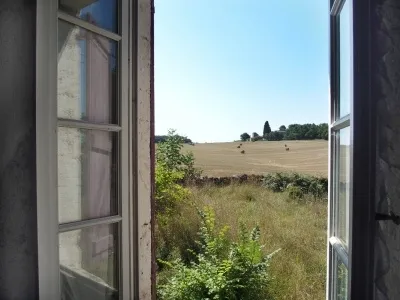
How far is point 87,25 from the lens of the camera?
4.47 ft

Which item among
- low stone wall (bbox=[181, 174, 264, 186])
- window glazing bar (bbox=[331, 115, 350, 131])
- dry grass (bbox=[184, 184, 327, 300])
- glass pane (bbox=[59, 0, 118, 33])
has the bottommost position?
dry grass (bbox=[184, 184, 327, 300])

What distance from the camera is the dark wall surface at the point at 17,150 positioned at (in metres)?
1.09

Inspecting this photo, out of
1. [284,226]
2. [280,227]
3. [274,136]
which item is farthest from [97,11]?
[274,136]

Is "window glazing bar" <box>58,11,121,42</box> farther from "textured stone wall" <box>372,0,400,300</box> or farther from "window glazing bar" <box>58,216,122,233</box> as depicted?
"textured stone wall" <box>372,0,400,300</box>

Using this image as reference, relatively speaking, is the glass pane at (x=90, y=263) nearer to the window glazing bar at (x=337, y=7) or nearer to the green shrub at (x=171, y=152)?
the window glazing bar at (x=337, y=7)

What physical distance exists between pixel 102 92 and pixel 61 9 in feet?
1.18

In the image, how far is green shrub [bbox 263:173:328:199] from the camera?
809cm

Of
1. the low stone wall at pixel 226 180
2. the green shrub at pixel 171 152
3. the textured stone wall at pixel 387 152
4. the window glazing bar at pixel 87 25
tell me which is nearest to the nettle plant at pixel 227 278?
the window glazing bar at pixel 87 25

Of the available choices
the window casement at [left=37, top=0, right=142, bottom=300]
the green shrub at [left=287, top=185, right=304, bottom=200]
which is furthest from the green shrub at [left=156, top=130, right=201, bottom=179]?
the window casement at [left=37, top=0, right=142, bottom=300]

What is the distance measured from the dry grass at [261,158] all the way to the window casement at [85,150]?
605 cm

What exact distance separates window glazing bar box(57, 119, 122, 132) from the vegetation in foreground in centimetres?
206

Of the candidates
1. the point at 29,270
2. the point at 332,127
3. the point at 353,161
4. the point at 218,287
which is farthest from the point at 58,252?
the point at 218,287

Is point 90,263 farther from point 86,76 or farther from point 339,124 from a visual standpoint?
point 339,124

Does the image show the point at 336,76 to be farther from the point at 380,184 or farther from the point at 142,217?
the point at 142,217
